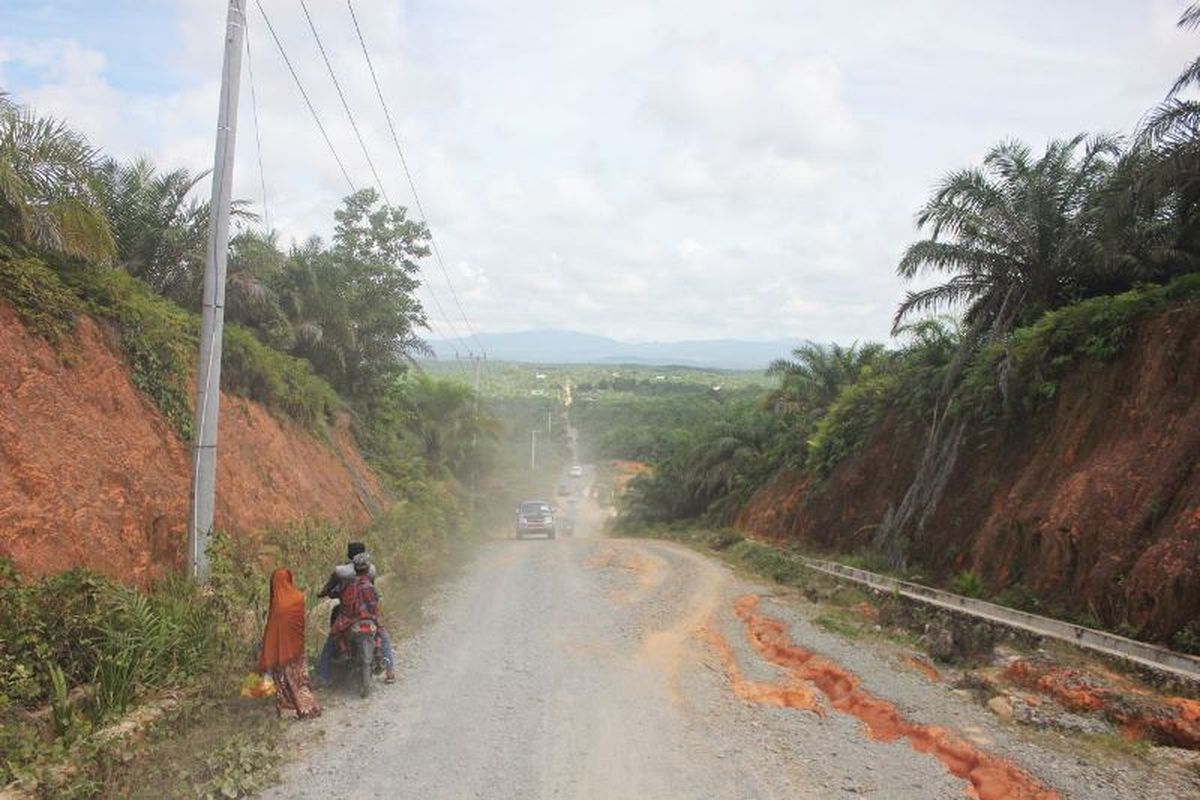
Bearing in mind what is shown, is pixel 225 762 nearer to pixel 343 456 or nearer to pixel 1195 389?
pixel 1195 389

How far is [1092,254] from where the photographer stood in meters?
17.1

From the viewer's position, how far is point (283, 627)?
25.1ft

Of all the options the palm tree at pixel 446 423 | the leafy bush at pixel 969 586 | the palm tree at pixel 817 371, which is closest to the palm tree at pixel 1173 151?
the leafy bush at pixel 969 586

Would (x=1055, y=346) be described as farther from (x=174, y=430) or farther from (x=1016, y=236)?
(x=174, y=430)

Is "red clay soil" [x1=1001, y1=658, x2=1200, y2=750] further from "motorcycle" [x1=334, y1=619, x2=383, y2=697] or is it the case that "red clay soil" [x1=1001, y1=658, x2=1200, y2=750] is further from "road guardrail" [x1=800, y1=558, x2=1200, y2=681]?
"motorcycle" [x1=334, y1=619, x2=383, y2=697]

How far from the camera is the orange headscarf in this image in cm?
760

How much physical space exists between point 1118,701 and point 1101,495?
15.3ft

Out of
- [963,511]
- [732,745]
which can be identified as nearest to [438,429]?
[963,511]

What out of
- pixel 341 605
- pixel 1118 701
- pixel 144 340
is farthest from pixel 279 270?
pixel 1118 701

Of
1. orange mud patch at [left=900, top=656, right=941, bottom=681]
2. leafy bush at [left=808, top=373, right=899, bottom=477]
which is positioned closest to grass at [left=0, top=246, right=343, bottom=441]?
orange mud patch at [left=900, top=656, right=941, bottom=681]

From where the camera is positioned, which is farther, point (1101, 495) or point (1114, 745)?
point (1101, 495)

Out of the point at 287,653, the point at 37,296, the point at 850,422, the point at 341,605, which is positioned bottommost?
the point at 287,653

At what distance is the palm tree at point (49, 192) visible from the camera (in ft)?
33.0

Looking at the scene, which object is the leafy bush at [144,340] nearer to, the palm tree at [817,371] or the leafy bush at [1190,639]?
the leafy bush at [1190,639]
